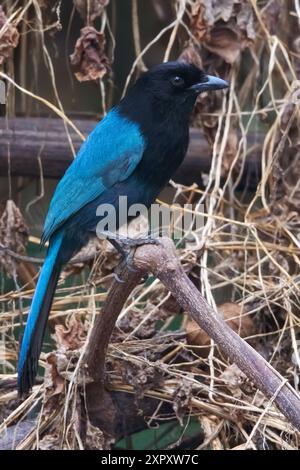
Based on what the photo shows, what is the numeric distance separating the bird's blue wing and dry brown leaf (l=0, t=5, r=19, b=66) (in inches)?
20.1

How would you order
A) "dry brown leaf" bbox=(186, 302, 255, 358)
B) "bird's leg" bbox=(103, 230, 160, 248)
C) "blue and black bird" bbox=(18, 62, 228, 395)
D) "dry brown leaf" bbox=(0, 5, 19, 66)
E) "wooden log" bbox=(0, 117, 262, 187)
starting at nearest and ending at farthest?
"bird's leg" bbox=(103, 230, 160, 248) < "blue and black bird" bbox=(18, 62, 228, 395) < "dry brown leaf" bbox=(186, 302, 255, 358) < "dry brown leaf" bbox=(0, 5, 19, 66) < "wooden log" bbox=(0, 117, 262, 187)

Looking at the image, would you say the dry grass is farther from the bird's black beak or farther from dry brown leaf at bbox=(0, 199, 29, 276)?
the bird's black beak

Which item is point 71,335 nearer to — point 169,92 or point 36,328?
point 36,328

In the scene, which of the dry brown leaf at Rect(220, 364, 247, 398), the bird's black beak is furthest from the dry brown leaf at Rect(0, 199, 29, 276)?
the dry brown leaf at Rect(220, 364, 247, 398)

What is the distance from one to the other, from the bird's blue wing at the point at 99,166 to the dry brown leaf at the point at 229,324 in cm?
59

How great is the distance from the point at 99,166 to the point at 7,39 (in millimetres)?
664

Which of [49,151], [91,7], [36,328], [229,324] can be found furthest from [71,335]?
[91,7]

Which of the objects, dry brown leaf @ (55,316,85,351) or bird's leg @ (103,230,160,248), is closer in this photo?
bird's leg @ (103,230,160,248)

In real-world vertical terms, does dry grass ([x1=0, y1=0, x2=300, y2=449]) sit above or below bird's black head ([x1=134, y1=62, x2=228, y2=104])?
below

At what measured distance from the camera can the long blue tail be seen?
3006mm

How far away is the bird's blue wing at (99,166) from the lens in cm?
322

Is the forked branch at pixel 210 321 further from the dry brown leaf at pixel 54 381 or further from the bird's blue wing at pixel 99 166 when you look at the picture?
the bird's blue wing at pixel 99 166
